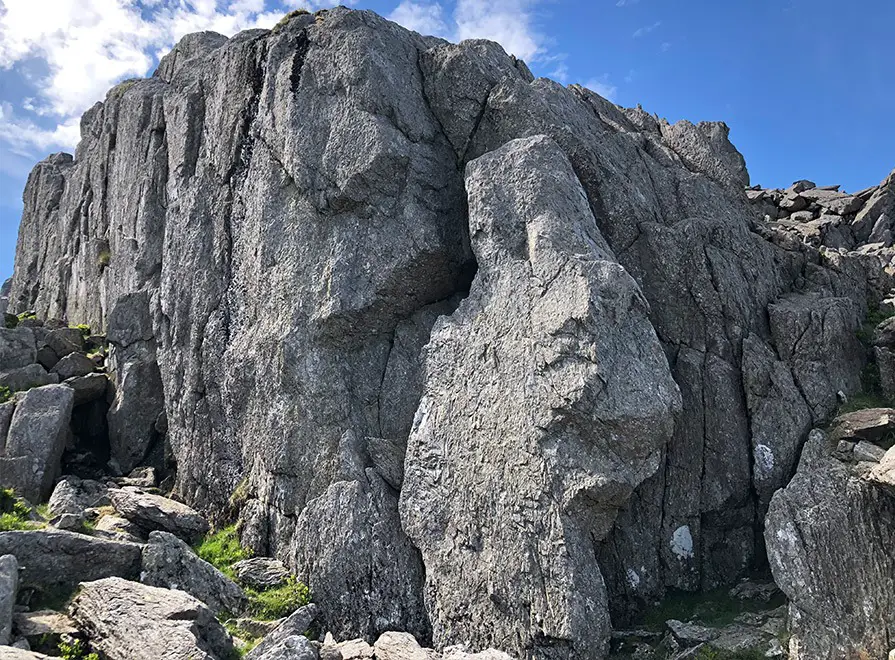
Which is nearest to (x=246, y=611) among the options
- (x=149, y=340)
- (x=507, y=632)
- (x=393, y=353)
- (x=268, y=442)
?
(x=268, y=442)

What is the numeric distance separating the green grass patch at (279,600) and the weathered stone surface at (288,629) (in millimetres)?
617

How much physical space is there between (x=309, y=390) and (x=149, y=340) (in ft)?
56.7

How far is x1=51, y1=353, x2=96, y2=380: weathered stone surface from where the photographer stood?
147ft

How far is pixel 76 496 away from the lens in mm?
33156

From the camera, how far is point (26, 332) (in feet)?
149

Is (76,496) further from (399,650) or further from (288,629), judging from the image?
(399,650)

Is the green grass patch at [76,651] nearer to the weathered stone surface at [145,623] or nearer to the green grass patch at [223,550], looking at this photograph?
the weathered stone surface at [145,623]

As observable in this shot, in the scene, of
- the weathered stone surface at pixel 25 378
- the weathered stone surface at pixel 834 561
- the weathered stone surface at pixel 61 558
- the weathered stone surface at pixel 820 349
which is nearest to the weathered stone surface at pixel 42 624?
the weathered stone surface at pixel 61 558

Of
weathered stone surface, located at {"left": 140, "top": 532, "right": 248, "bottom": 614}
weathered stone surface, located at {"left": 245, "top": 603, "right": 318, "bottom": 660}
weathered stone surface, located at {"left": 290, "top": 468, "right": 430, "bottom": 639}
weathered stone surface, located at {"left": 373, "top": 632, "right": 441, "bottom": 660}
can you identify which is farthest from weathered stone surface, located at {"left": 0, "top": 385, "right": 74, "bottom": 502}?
weathered stone surface, located at {"left": 373, "top": 632, "right": 441, "bottom": 660}

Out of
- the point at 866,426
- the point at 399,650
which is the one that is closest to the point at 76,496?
the point at 399,650

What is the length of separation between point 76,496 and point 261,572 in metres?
10.8

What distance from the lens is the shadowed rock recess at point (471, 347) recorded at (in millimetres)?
25156

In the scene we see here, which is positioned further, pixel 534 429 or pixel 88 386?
pixel 88 386

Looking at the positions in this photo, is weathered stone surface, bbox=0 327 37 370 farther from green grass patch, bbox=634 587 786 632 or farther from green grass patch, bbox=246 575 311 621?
green grass patch, bbox=634 587 786 632
